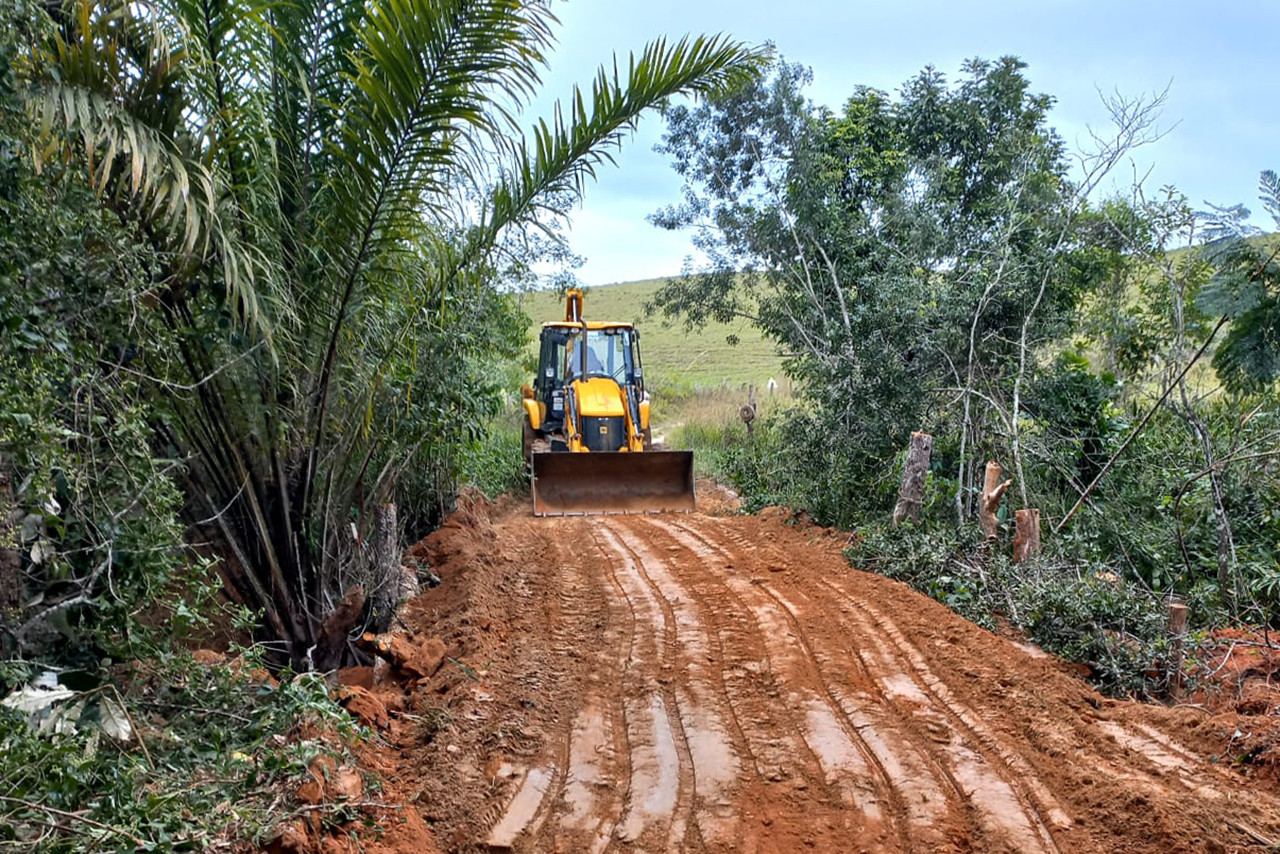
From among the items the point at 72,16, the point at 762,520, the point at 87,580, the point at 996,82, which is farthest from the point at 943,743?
the point at 996,82

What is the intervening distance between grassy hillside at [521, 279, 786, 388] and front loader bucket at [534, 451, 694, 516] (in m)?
16.5

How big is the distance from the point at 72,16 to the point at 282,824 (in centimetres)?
336

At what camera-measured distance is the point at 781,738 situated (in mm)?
4254

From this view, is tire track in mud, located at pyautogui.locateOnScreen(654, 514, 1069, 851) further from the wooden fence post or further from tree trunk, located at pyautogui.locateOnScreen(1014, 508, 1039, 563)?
tree trunk, located at pyautogui.locateOnScreen(1014, 508, 1039, 563)

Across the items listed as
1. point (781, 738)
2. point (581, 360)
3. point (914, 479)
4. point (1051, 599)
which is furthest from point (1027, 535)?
point (581, 360)

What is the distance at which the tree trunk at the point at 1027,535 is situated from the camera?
21.9ft

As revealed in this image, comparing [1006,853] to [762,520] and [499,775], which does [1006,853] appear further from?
[762,520]

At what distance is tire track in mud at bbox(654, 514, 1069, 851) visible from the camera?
351 centimetres

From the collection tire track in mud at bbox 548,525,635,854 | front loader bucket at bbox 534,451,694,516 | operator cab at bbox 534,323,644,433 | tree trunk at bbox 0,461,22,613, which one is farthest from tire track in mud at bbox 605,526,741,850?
operator cab at bbox 534,323,644,433

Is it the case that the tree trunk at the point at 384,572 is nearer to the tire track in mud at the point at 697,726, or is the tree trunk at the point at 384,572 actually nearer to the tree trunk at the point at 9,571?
the tire track in mud at the point at 697,726

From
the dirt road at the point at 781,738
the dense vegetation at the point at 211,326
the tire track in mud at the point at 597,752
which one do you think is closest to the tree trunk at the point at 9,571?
the dense vegetation at the point at 211,326

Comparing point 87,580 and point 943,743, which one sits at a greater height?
point 87,580

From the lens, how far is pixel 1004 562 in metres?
6.63

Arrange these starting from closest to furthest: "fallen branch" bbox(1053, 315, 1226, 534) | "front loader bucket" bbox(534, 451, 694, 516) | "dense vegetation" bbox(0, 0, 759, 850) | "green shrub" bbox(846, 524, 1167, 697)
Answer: "dense vegetation" bbox(0, 0, 759, 850) → "green shrub" bbox(846, 524, 1167, 697) → "fallen branch" bbox(1053, 315, 1226, 534) → "front loader bucket" bbox(534, 451, 694, 516)
